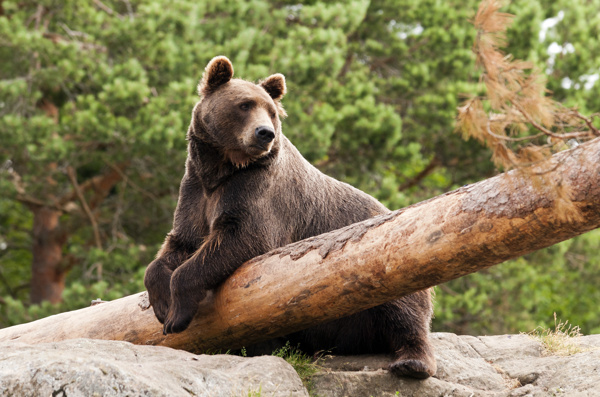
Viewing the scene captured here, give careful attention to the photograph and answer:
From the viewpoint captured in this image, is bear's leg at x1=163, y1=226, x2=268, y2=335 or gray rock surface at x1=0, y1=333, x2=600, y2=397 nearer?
gray rock surface at x1=0, y1=333, x2=600, y2=397

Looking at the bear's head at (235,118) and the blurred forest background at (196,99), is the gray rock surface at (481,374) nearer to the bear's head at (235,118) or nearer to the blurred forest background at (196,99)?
the bear's head at (235,118)

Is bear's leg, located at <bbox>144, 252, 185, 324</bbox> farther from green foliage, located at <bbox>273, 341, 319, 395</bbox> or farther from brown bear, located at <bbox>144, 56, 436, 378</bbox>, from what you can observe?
green foliage, located at <bbox>273, 341, 319, 395</bbox>

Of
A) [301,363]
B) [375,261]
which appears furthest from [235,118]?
[301,363]

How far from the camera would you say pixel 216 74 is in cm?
582

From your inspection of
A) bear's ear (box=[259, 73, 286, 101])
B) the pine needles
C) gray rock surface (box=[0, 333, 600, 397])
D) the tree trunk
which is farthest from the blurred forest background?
the pine needles

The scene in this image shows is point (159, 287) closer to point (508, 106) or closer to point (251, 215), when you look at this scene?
point (251, 215)

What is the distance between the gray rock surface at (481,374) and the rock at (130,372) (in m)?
0.63

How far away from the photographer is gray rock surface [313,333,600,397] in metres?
4.82

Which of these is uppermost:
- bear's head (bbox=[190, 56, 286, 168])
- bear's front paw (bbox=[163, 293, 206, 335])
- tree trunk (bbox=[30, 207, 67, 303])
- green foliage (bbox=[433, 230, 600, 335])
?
bear's head (bbox=[190, 56, 286, 168])

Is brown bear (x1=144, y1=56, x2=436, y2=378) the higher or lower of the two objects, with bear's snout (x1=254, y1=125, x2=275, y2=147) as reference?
lower

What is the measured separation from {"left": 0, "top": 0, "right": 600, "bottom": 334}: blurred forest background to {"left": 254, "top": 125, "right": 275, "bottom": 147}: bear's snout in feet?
20.4

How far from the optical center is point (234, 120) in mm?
5543

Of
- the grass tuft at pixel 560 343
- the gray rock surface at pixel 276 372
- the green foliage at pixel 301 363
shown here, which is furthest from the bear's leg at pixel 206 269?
the grass tuft at pixel 560 343

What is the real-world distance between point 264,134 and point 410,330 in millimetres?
2018
